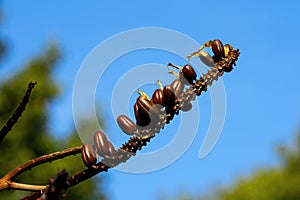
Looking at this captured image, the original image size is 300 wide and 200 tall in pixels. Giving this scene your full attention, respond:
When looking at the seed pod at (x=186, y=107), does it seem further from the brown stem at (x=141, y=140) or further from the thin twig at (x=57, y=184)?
the thin twig at (x=57, y=184)

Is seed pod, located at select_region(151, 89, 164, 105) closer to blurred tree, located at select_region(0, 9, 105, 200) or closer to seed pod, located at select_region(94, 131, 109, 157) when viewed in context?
seed pod, located at select_region(94, 131, 109, 157)

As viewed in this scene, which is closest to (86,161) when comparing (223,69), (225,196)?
(223,69)

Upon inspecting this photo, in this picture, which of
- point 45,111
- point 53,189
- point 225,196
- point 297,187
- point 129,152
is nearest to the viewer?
point 53,189

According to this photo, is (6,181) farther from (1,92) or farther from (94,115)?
(1,92)

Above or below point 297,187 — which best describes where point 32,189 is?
below

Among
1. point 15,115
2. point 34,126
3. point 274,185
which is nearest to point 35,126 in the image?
point 34,126

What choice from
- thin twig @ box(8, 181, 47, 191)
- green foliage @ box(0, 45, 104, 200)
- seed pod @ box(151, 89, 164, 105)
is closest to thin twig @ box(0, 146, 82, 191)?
thin twig @ box(8, 181, 47, 191)
